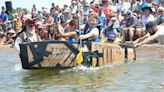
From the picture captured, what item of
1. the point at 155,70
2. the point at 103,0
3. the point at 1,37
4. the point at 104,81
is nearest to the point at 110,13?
the point at 103,0

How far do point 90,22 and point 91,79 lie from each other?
266 cm

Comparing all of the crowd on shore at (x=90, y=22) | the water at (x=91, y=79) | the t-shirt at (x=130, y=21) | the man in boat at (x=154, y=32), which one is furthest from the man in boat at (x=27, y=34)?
the t-shirt at (x=130, y=21)

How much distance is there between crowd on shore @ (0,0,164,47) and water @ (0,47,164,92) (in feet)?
→ 3.11

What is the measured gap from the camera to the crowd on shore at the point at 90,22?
13.1m

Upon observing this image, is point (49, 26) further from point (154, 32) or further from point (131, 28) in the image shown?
point (154, 32)

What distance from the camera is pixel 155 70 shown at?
11781 mm

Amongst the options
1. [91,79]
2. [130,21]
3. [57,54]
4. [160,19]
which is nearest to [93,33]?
[57,54]

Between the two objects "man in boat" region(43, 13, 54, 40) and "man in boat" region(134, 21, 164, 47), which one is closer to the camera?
"man in boat" region(134, 21, 164, 47)

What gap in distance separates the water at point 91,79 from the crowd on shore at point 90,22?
3.11 feet

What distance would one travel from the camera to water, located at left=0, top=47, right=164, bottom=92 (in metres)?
9.67

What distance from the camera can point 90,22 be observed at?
13.2 m

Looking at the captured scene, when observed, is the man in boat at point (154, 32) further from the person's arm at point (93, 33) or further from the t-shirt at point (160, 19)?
the t-shirt at point (160, 19)

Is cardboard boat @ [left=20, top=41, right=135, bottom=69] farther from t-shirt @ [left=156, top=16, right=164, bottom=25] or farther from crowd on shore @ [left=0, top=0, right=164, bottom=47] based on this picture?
t-shirt @ [left=156, top=16, right=164, bottom=25]

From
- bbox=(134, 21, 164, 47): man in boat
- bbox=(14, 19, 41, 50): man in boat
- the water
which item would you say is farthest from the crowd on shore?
bbox=(134, 21, 164, 47): man in boat
